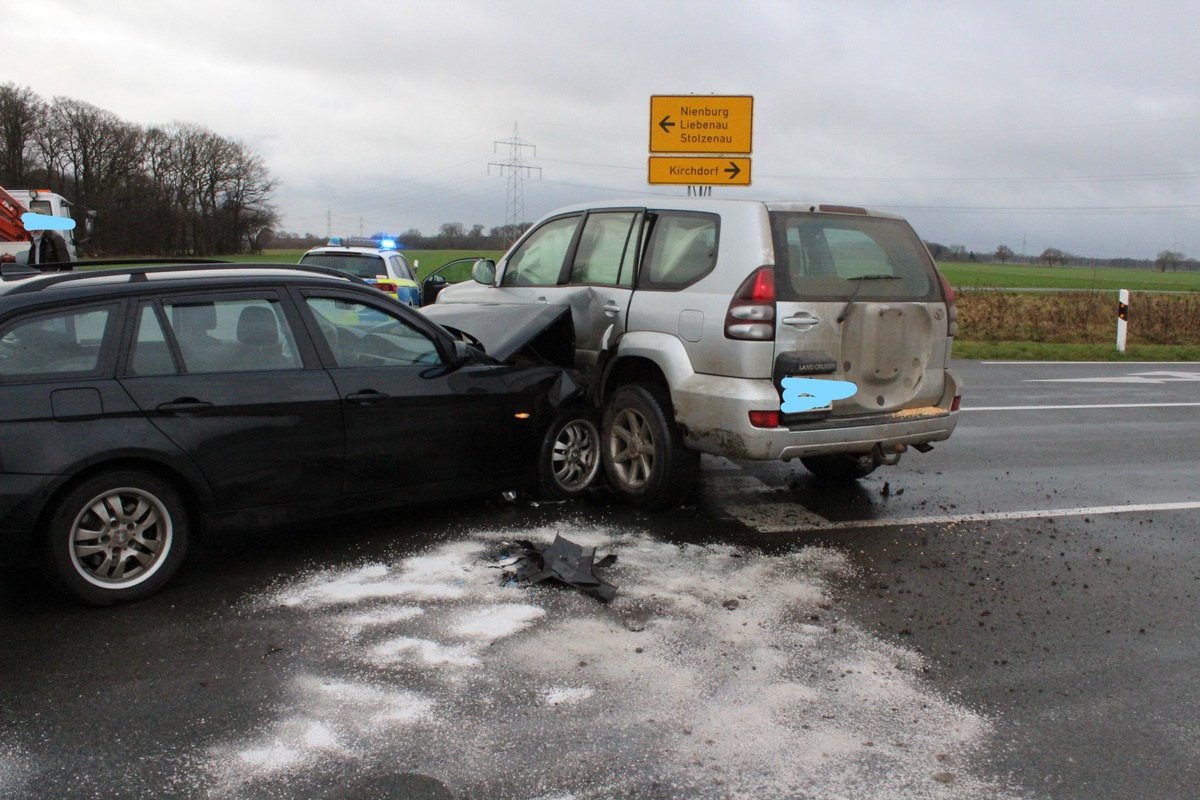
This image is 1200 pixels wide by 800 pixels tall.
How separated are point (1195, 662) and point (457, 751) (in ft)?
10.5

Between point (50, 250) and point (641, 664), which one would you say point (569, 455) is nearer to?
point (641, 664)

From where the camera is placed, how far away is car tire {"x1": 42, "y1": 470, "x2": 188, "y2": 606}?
449 cm

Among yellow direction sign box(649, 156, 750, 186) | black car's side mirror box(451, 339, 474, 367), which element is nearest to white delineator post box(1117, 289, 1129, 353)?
yellow direction sign box(649, 156, 750, 186)

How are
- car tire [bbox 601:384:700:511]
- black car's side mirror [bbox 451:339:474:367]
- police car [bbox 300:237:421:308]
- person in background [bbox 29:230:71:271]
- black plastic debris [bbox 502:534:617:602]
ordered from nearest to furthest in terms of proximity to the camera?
black plastic debris [bbox 502:534:617:602] → black car's side mirror [bbox 451:339:474:367] → car tire [bbox 601:384:700:511] → police car [bbox 300:237:421:308] → person in background [bbox 29:230:71:271]

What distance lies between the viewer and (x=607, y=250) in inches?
276

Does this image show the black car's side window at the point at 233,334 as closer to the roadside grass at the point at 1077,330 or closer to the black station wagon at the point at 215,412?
the black station wagon at the point at 215,412

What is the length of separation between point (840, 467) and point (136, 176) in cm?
6898

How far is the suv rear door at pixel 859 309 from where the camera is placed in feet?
18.9

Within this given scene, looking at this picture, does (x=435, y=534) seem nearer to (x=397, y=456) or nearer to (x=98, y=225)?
(x=397, y=456)

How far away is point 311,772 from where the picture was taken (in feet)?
10.7

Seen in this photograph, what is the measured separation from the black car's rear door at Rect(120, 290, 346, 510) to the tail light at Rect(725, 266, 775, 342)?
7.34 ft

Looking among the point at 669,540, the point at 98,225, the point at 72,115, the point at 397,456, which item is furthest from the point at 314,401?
the point at 72,115

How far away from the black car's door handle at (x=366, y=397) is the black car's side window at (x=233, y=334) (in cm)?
33

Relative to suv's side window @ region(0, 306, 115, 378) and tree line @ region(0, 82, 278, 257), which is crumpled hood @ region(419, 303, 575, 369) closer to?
suv's side window @ region(0, 306, 115, 378)
